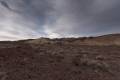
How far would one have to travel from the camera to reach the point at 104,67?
926 centimetres

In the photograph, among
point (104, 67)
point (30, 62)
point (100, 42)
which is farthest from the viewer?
point (100, 42)

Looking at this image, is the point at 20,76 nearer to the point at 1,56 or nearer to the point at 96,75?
the point at 96,75

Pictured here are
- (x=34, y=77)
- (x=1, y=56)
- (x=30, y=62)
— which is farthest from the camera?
(x=1, y=56)

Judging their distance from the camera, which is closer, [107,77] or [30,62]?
[107,77]

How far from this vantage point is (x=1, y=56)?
464 inches

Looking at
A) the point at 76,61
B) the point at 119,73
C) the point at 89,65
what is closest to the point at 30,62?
the point at 76,61

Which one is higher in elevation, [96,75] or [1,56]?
[1,56]

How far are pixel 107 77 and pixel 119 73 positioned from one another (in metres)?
0.96

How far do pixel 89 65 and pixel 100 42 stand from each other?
2063 cm

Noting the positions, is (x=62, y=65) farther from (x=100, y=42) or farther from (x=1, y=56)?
(x=100, y=42)

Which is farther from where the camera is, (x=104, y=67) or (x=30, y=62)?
(x=30, y=62)

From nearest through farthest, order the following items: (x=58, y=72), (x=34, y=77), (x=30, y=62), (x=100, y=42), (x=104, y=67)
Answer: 1. (x=34, y=77)
2. (x=58, y=72)
3. (x=104, y=67)
4. (x=30, y=62)
5. (x=100, y=42)

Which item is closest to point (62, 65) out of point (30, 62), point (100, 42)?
point (30, 62)

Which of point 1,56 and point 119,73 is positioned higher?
point 1,56
